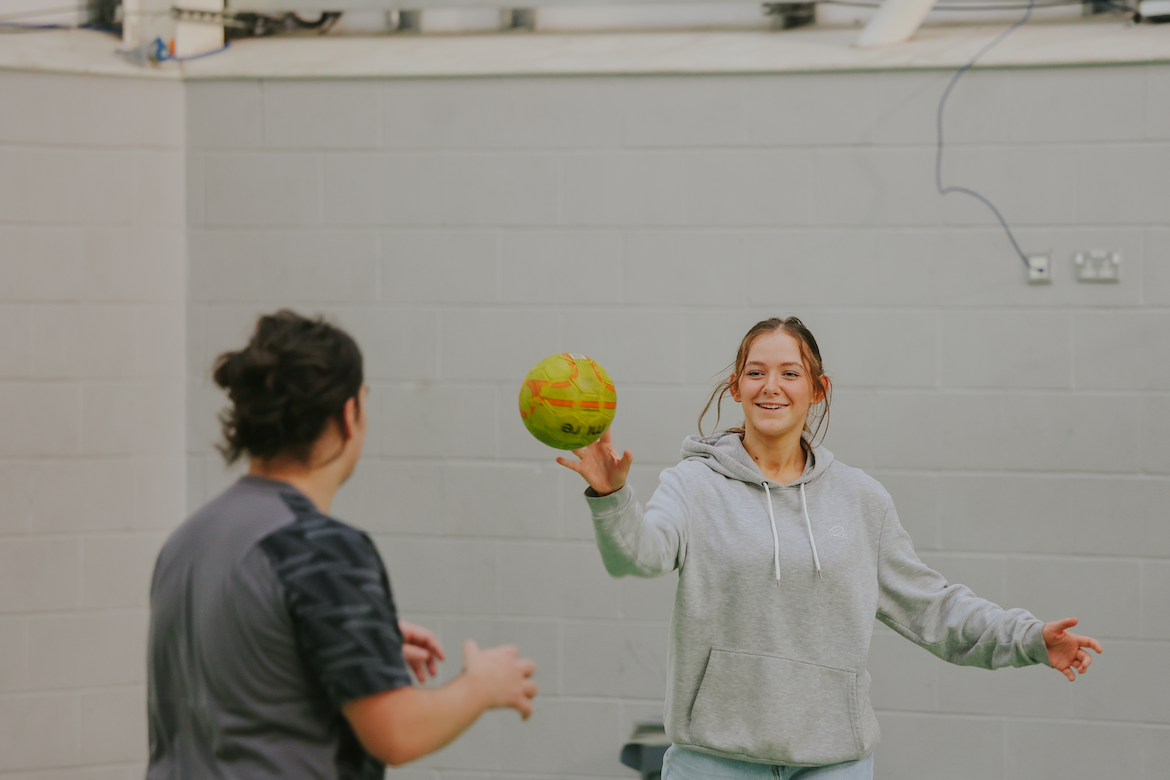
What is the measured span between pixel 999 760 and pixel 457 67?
8.52 ft

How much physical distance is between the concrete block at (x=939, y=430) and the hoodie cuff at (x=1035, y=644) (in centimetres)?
114

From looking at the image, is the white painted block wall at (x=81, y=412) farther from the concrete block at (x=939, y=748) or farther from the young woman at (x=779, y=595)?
the concrete block at (x=939, y=748)

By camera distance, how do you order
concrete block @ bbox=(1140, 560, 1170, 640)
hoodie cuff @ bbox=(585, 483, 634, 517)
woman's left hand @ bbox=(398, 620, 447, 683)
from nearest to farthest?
woman's left hand @ bbox=(398, 620, 447, 683) < hoodie cuff @ bbox=(585, 483, 634, 517) < concrete block @ bbox=(1140, 560, 1170, 640)

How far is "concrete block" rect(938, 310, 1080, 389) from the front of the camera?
111 inches

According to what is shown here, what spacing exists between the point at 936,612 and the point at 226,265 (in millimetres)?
2301

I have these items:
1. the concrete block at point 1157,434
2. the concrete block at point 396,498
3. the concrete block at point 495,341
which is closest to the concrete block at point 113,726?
the concrete block at point 396,498

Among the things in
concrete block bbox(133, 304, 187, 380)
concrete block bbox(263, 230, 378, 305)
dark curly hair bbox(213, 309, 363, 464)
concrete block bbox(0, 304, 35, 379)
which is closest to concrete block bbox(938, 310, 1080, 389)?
concrete block bbox(263, 230, 378, 305)

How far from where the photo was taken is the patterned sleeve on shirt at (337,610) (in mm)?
1178

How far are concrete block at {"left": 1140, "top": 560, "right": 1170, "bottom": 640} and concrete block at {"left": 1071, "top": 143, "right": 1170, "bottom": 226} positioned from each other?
0.97m

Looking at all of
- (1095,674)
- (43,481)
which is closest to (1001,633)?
(1095,674)

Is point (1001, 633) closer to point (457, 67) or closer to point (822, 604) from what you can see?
point (822, 604)

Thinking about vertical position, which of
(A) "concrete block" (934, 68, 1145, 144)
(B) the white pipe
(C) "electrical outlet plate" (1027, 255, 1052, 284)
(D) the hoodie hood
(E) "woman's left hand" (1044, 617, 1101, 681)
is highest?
(B) the white pipe

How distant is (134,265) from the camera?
3.03 m

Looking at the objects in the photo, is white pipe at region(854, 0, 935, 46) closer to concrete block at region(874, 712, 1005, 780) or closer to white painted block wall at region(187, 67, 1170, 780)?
white painted block wall at region(187, 67, 1170, 780)
